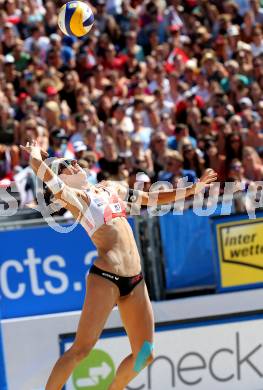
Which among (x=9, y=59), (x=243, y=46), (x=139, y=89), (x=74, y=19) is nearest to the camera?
(x=74, y=19)

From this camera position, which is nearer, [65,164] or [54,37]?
[65,164]

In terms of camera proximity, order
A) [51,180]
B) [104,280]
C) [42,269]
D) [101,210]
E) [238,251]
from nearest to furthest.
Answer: [51,180]
[104,280]
[101,210]
[42,269]
[238,251]

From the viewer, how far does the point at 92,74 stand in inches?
519

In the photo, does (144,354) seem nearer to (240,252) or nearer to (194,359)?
(194,359)

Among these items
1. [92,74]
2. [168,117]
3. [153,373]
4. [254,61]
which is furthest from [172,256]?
[254,61]

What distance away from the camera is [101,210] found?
738 centimetres

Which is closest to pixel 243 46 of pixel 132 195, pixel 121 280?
pixel 132 195

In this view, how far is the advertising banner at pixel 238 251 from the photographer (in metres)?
9.24

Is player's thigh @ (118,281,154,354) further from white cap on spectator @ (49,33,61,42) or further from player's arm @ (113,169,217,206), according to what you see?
white cap on spectator @ (49,33,61,42)

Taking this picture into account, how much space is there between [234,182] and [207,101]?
10.6ft

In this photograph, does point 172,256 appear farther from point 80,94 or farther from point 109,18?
point 109,18

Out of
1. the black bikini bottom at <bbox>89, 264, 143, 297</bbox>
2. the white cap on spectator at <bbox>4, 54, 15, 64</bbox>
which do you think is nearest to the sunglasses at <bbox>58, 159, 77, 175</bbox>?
the black bikini bottom at <bbox>89, 264, 143, 297</bbox>

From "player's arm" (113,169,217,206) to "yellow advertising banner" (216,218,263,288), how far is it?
145 centimetres

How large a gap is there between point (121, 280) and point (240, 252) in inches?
91.1
